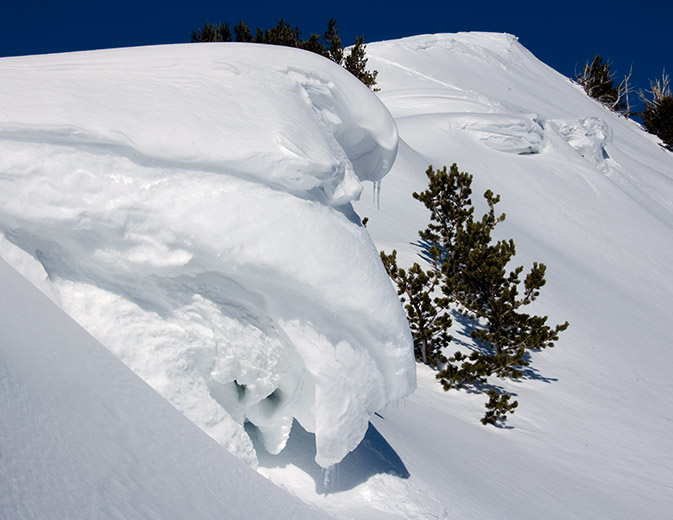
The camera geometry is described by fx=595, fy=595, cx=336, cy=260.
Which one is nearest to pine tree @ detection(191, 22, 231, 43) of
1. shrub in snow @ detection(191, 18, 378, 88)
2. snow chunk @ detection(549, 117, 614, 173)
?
shrub in snow @ detection(191, 18, 378, 88)

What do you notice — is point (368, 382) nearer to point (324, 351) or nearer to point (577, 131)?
point (324, 351)

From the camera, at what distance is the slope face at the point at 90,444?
1.33 metres

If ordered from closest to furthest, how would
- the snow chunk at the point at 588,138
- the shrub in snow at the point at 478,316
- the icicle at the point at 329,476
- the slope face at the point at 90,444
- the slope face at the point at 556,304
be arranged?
the slope face at the point at 90,444
the icicle at the point at 329,476
the slope face at the point at 556,304
the shrub in snow at the point at 478,316
the snow chunk at the point at 588,138

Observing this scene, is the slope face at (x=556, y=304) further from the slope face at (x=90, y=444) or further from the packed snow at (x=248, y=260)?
the slope face at (x=90, y=444)

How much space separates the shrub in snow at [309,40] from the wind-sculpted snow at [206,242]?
46.9 feet

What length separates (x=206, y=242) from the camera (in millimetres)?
2662

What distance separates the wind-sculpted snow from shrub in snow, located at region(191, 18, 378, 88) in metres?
14.3

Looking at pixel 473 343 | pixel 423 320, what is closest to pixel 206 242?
pixel 423 320

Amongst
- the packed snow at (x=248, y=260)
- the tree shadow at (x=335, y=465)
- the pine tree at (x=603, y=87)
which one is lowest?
the pine tree at (x=603, y=87)

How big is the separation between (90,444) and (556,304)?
25.7ft

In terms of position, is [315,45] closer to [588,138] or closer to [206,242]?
[588,138]

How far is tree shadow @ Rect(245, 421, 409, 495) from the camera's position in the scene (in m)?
3.10

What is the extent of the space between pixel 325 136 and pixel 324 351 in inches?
48.6

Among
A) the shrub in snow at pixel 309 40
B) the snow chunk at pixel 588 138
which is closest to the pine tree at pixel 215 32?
A: the shrub in snow at pixel 309 40
